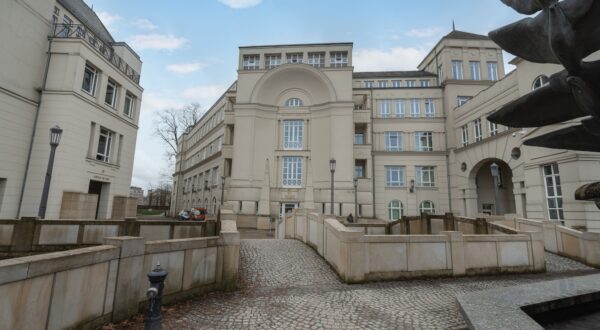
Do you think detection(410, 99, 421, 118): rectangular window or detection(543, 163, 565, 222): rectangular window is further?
detection(410, 99, 421, 118): rectangular window

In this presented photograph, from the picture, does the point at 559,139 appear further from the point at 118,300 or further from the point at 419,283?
the point at 118,300

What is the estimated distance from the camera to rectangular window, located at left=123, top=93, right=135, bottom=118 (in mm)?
22222

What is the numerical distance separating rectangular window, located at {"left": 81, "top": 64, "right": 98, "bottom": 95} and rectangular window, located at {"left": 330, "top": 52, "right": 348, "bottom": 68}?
23.1 meters

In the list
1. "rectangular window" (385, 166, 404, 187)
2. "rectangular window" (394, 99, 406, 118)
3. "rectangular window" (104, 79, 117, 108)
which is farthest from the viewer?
"rectangular window" (394, 99, 406, 118)

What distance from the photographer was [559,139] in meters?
4.39

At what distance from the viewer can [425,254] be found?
871cm

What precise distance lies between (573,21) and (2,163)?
2245 cm

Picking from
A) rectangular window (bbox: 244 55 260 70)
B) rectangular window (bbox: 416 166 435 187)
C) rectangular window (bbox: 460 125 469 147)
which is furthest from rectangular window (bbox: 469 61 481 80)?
rectangular window (bbox: 244 55 260 70)

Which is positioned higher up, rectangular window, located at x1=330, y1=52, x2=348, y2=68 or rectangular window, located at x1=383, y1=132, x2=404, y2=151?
rectangular window, located at x1=330, y1=52, x2=348, y2=68

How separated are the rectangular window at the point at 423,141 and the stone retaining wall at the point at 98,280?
30336 mm

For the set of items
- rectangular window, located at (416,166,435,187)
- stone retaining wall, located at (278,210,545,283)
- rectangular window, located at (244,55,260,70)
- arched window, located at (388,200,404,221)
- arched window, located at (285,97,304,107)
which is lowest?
stone retaining wall, located at (278,210,545,283)

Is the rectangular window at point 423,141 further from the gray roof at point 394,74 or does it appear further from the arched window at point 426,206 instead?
the gray roof at point 394,74

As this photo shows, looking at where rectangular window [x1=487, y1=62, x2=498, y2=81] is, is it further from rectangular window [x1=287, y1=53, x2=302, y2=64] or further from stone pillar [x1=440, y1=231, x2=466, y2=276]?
stone pillar [x1=440, y1=231, x2=466, y2=276]

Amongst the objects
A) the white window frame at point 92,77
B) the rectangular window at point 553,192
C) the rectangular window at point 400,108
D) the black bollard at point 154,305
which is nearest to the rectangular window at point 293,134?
the rectangular window at point 400,108
